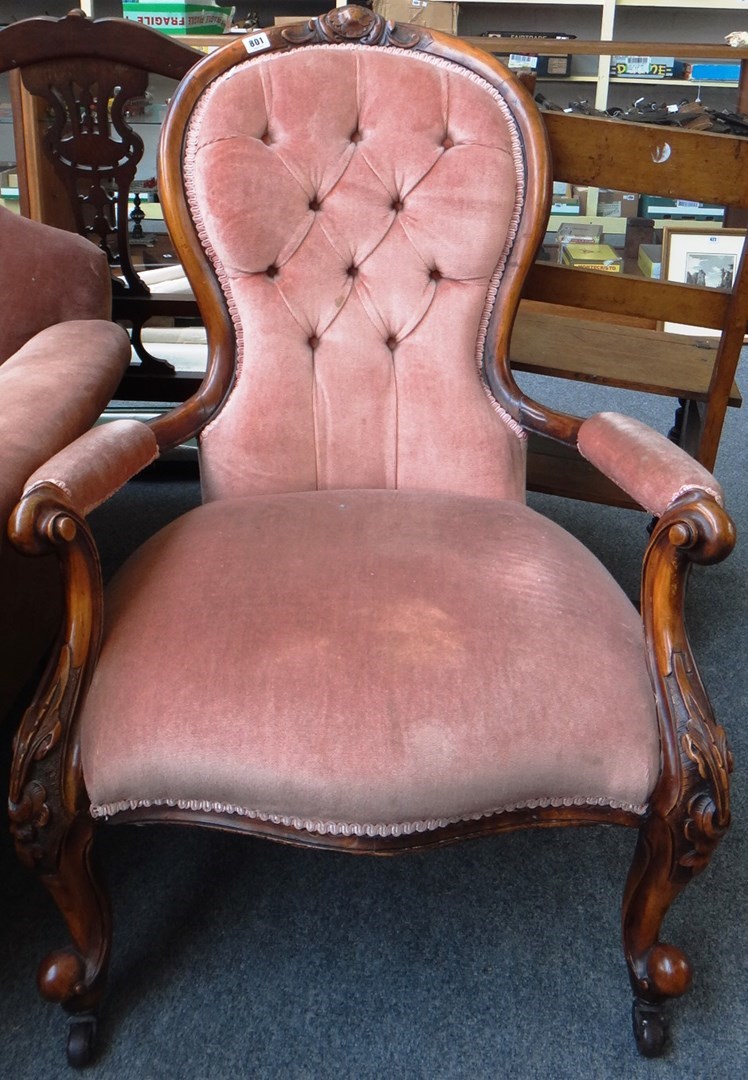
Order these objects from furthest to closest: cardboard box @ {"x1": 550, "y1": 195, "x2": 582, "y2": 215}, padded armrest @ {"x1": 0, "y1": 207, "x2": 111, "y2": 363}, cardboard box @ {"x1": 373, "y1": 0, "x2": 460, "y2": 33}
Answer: cardboard box @ {"x1": 550, "y1": 195, "x2": 582, "y2": 215} → cardboard box @ {"x1": 373, "y1": 0, "x2": 460, "y2": 33} → padded armrest @ {"x1": 0, "y1": 207, "x2": 111, "y2": 363}

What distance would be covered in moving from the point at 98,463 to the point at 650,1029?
82 centimetres

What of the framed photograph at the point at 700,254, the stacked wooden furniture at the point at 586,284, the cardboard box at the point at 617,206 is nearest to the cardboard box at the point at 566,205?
the cardboard box at the point at 617,206

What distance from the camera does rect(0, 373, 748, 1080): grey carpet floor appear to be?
1.02 m

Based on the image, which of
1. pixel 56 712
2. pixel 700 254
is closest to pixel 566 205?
pixel 700 254

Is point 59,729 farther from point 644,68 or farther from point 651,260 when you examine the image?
point 644,68

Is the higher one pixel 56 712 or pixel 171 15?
pixel 171 15

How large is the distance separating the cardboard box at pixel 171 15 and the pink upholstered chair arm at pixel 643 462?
2.83 metres

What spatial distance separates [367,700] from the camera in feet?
2.79

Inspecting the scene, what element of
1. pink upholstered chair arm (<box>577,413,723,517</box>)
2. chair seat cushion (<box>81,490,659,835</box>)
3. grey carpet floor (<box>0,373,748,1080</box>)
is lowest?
grey carpet floor (<box>0,373,748,1080</box>)

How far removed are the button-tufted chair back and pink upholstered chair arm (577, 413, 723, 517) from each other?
0.59ft

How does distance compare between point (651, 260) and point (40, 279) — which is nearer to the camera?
point (40, 279)

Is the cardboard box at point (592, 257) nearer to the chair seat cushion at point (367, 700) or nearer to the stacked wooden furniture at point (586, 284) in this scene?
the stacked wooden furniture at point (586, 284)

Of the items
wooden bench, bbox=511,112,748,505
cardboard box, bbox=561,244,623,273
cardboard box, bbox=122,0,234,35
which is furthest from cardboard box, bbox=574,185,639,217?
wooden bench, bbox=511,112,748,505

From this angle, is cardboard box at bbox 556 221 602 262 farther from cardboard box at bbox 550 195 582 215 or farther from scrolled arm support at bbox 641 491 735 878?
scrolled arm support at bbox 641 491 735 878
